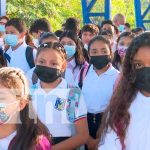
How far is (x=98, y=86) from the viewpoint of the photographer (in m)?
4.27

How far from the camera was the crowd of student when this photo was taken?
2.48 metres

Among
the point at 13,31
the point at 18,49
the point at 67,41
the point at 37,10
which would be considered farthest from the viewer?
the point at 37,10

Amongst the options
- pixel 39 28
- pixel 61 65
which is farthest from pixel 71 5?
pixel 61 65

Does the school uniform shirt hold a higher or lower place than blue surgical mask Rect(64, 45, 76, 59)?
lower

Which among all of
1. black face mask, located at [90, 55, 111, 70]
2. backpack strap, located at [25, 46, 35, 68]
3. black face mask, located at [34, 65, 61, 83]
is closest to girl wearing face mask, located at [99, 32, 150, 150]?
black face mask, located at [34, 65, 61, 83]

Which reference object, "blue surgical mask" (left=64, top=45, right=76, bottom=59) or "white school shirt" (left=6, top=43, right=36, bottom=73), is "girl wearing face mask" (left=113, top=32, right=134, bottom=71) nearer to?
"blue surgical mask" (left=64, top=45, right=76, bottom=59)

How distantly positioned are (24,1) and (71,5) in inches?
234

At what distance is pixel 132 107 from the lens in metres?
2.51

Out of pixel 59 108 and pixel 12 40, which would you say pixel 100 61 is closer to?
pixel 59 108

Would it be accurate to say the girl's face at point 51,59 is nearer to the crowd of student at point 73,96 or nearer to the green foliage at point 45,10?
the crowd of student at point 73,96

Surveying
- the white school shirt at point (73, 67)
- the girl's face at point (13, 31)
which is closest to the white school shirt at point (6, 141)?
the white school shirt at point (73, 67)

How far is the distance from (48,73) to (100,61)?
101 cm

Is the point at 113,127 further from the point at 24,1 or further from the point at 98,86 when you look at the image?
the point at 24,1

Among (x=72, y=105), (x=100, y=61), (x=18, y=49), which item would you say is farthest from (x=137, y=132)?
(x=18, y=49)
